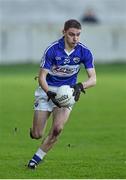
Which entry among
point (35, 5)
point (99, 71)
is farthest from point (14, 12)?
point (99, 71)

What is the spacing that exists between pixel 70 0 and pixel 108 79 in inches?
996

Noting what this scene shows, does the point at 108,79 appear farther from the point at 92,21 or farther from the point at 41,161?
the point at 41,161

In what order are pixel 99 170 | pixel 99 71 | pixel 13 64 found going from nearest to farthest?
1. pixel 99 170
2. pixel 99 71
3. pixel 13 64

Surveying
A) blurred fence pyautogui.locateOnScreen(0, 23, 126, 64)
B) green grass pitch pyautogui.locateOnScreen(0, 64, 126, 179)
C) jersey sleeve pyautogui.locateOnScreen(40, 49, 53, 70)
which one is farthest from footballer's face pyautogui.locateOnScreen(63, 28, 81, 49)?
blurred fence pyautogui.locateOnScreen(0, 23, 126, 64)

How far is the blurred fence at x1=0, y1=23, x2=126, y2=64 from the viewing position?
49.8 meters

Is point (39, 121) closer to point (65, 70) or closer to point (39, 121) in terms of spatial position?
point (39, 121)

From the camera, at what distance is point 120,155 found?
15938mm

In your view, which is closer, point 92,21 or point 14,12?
point 92,21

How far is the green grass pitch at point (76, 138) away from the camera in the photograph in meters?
13.7

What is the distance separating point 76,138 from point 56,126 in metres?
4.96

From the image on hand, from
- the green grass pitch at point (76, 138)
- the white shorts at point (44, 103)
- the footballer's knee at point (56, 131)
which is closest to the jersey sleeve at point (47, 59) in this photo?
the white shorts at point (44, 103)

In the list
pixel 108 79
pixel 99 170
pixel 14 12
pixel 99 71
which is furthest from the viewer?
pixel 14 12

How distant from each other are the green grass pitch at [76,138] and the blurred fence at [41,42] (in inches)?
546

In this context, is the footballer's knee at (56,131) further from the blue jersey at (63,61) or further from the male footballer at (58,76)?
the blue jersey at (63,61)
